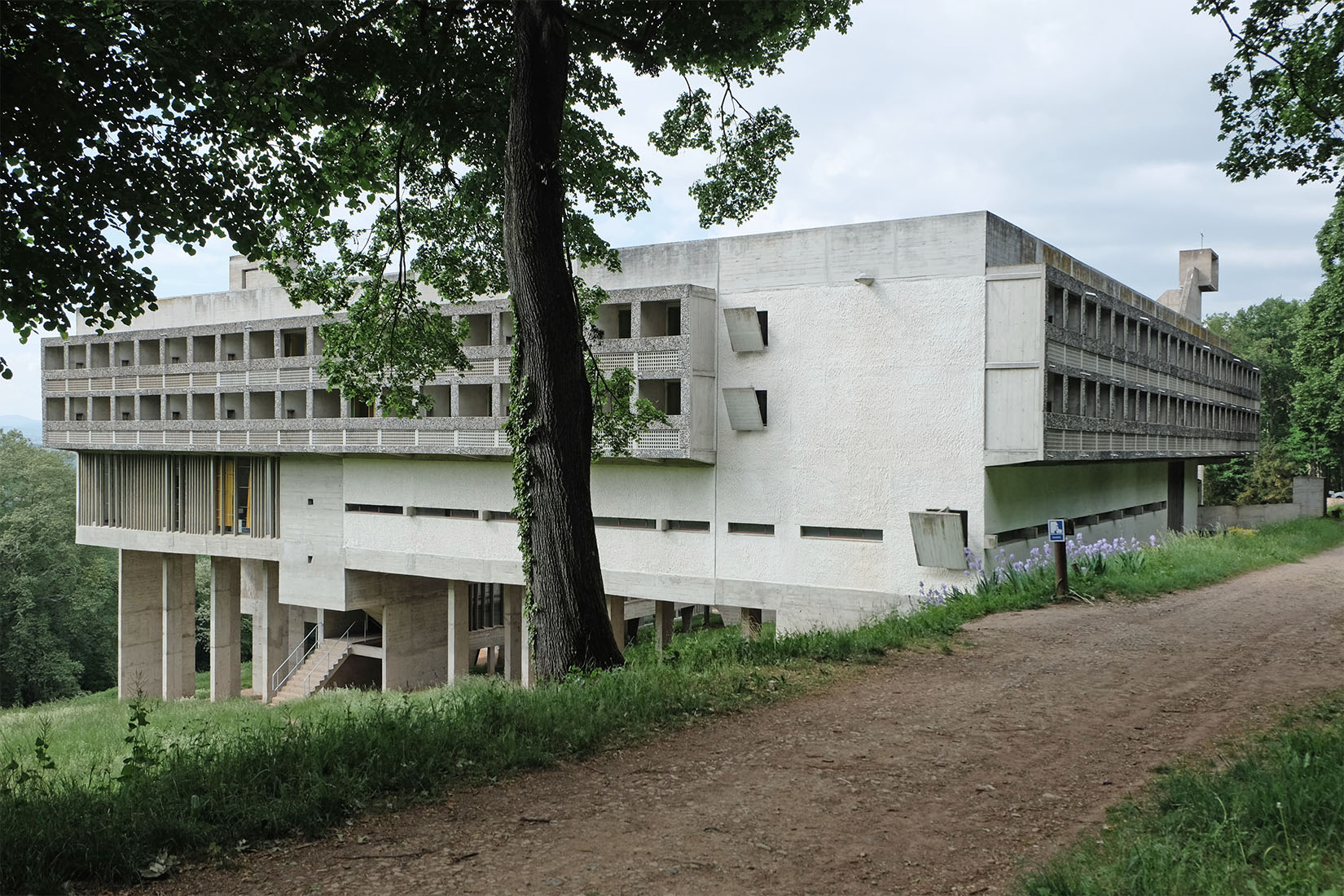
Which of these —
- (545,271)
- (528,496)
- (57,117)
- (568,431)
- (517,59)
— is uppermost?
(517,59)

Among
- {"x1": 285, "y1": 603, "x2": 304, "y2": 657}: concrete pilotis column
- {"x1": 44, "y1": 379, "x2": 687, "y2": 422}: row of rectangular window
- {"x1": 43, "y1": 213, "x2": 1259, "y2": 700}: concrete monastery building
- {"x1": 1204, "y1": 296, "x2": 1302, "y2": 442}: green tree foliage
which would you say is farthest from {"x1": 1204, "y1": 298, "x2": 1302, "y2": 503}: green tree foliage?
{"x1": 285, "y1": 603, "x2": 304, "y2": 657}: concrete pilotis column

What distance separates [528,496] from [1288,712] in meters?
7.03

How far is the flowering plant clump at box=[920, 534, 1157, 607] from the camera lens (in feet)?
52.9

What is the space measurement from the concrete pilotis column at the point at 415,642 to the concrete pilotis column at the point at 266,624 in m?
4.87

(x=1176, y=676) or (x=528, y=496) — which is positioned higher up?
(x=528, y=496)

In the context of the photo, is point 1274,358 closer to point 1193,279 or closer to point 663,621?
point 1193,279

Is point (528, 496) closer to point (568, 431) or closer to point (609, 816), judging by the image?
point (568, 431)

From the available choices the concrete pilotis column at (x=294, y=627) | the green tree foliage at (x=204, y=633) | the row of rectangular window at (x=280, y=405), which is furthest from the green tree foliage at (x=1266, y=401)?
the green tree foliage at (x=204, y=633)

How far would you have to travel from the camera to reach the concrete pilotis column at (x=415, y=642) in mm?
30078

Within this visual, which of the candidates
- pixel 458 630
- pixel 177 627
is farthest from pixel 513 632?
pixel 177 627

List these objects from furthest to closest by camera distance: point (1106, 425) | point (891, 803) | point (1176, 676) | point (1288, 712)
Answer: point (1106, 425)
point (1176, 676)
point (1288, 712)
point (891, 803)

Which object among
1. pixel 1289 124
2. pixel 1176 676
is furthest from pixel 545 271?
pixel 1289 124

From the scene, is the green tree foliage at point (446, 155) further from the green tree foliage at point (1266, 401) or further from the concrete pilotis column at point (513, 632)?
the green tree foliage at point (1266, 401)

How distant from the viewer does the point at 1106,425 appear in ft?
75.4
